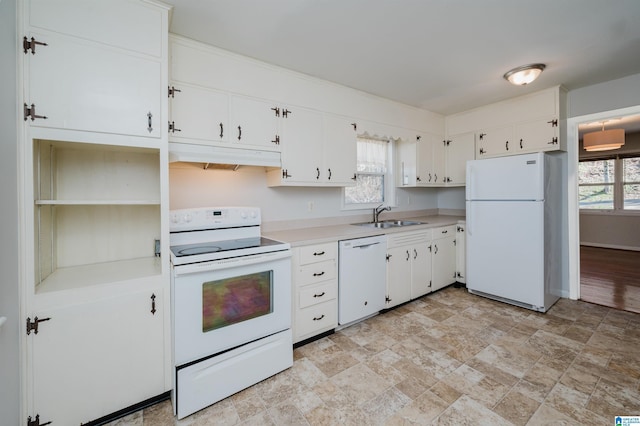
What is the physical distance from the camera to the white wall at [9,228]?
1.24m

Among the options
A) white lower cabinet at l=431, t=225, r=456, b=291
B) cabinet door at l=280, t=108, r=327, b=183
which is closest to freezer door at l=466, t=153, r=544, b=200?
white lower cabinet at l=431, t=225, r=456, b=291

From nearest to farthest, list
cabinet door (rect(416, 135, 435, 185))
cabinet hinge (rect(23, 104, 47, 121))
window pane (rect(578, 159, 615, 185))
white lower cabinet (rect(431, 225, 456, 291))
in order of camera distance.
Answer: cabinet hinge (rect(23, 104, 47, 121)) < white lower cabinet (rect(431, 225, 456, 291)) < cabinet door (rect(416, 135, 435, 185)) < window pane (rect(578, 159, 615, 185))

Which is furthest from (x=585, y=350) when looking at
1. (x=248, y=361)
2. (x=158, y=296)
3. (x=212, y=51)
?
(x=212, y=51)

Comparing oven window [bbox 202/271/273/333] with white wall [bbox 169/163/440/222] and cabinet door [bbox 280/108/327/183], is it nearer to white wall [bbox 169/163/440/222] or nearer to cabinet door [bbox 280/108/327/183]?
white wall [bbox 169/163/440/222]

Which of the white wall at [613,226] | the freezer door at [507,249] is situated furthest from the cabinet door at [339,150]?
the white wall at [613,226]

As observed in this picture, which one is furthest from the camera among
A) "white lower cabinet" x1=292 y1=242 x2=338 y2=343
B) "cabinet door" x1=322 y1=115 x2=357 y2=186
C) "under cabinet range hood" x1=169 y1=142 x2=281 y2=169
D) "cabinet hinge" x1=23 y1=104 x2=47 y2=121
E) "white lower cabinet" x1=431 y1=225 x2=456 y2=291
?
"white lower cabinet" x1=431 y1=225 x2=456 y2=291

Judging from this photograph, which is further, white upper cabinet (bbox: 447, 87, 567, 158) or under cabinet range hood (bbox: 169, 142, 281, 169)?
white upper cabinet (bbox: 447, 87, 567, 158)

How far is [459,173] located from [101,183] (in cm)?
421

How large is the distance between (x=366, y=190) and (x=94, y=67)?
2.99 metres

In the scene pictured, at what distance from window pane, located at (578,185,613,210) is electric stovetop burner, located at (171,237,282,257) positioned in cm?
805

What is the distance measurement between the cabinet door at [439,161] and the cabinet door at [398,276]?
1.56 metres

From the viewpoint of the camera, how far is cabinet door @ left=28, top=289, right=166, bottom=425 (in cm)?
146

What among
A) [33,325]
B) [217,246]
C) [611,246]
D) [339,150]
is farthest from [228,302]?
[611,246]

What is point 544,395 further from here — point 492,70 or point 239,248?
point 492,70
